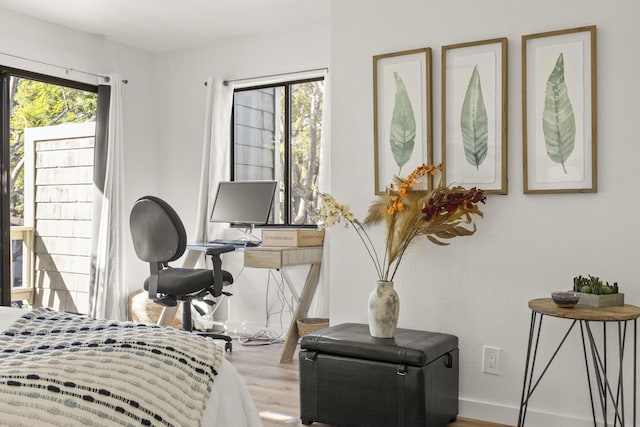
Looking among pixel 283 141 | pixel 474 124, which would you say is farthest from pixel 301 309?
pixel 474 124

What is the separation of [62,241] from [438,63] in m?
3.63

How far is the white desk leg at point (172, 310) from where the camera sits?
14.9 feet

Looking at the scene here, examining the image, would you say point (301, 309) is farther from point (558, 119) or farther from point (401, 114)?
point (558, 119)

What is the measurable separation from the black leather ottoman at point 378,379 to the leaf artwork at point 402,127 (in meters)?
0.89

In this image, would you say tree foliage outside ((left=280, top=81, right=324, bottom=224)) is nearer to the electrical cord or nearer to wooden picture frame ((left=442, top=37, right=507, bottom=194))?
the electrical cord

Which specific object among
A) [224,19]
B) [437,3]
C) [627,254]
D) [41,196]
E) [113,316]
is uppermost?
[224,19]

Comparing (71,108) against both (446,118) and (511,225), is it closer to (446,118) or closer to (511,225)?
(446,118)

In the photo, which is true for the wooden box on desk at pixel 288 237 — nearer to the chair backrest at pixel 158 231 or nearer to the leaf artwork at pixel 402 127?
the chair backrest at pixel 158 231

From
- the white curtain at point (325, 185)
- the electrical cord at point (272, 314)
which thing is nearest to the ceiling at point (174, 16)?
the white curtain at point (325, 185)

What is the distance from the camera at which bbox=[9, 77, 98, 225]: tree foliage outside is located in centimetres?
494

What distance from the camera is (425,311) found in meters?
3.11

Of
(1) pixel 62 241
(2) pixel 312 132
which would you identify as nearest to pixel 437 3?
(2) pixel 312 132

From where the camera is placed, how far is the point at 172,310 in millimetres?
4605

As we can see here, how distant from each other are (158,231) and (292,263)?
2.92 feet
